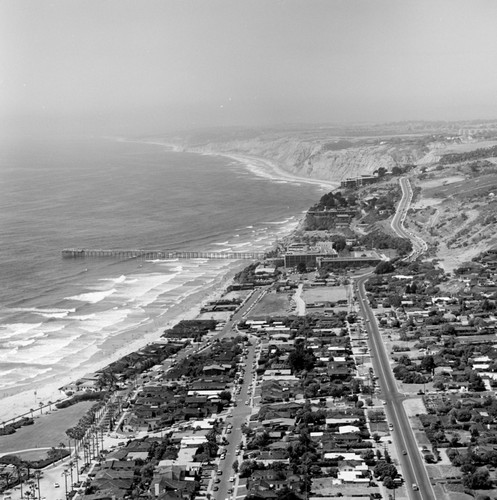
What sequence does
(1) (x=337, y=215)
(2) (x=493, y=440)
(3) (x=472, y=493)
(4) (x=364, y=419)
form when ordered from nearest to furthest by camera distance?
(3) (x=472, y=493)
(2) (x=493, y=440)
(4) (x=364, y=419)
(1) (x=337, y=215)

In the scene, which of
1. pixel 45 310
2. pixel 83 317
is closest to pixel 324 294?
pixel 83 317

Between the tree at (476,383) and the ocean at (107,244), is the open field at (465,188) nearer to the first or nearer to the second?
the ocean at (107,244)

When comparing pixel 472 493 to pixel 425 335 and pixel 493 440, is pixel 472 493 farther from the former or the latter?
pixel 425 335

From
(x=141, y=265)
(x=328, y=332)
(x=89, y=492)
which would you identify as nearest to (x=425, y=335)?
(x=328, y=332)

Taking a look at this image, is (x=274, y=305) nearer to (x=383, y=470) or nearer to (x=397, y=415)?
(x=397, y=415)

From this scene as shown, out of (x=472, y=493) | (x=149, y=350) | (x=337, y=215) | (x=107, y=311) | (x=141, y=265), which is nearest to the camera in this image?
(x=472, y=493)

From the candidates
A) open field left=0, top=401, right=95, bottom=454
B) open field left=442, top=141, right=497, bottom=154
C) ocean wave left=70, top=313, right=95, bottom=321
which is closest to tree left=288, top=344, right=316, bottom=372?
open field left=0, top=401, right=95, bottom=454
